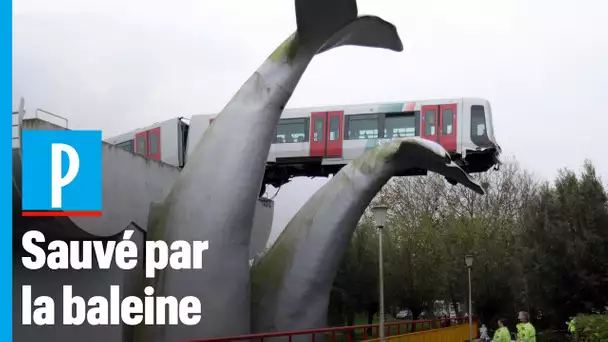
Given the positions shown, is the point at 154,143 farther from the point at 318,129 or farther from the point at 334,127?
the point at 334,127

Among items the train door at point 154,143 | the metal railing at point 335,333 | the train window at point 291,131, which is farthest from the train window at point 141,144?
the metal railing at point 335,333

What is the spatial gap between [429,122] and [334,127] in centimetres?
349

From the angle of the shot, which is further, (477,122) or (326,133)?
(326,133)

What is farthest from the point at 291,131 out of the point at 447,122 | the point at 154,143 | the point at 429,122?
the point at 447,122

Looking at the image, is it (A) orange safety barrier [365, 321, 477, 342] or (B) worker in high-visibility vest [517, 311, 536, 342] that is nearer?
(B) worker in high-visibility vest [517, 311, 536, 342]

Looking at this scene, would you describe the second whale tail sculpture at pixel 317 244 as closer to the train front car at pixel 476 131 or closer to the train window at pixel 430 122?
the train front car at pixel 476 131

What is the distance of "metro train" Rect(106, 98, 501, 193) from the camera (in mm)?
23500

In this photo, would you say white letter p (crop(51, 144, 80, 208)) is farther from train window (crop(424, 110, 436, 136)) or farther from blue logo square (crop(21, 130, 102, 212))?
train window (crop(424, 110, 436, 136))

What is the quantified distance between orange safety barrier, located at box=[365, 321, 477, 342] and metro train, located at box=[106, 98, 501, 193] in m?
6.18

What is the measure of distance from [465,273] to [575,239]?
1062 cm

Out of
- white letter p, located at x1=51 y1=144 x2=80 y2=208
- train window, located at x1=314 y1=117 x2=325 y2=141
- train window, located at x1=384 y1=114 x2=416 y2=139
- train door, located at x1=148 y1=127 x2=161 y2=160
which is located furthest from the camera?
train door, located at x1=148 y1=127 x2=161 y2=160

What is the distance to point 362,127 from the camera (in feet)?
79.5

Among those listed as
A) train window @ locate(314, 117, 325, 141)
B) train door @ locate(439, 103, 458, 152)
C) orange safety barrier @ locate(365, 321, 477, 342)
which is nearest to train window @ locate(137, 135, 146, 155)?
train window @ locate(314, 117, 325, 141)

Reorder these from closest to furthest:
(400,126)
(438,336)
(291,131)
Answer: (438,336)
(400,126)
(291,131)
